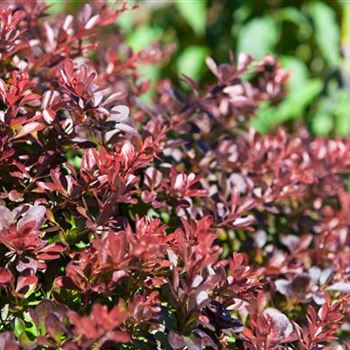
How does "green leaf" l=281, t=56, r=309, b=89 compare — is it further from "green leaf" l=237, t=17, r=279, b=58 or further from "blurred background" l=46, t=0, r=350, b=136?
"green leaf" l=237, t=17, r=279, b=58

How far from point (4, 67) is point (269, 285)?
107cm

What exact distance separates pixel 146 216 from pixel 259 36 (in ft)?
8.43

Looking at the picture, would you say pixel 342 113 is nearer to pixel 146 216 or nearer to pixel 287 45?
pixel 287 45

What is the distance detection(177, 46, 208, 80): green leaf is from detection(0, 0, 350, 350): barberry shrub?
1.87 m

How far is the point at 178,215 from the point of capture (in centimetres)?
200

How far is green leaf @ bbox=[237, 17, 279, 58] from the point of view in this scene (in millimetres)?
4098

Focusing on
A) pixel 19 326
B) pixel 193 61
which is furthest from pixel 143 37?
pixel 19 326

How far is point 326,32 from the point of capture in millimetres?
4152

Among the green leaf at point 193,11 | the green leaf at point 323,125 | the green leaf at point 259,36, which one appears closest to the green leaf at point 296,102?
the green leaf at point 323,125

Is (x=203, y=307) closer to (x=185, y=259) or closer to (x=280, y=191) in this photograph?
(x=185, y=259)

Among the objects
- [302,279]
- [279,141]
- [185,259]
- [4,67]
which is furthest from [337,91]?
[185,259]

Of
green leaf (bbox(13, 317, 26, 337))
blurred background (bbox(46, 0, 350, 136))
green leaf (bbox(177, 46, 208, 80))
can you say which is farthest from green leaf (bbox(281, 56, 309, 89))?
green leaf (bbox(13, 317, 26, 337))

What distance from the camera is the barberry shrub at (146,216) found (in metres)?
1.52

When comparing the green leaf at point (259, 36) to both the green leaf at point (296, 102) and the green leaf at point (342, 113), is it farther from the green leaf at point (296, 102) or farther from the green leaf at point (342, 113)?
the green leaf at point (342, 113)
